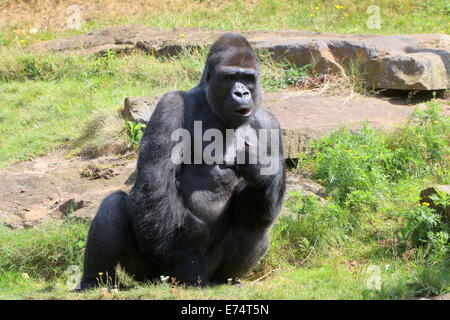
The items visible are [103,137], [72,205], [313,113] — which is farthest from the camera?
[103,137]

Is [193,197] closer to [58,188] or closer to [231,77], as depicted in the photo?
[231,77]

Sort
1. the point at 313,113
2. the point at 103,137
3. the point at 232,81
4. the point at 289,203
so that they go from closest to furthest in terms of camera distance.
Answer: the point at 232,81 < the point at 289,203 < the point at 313,113 < the point at 103,137

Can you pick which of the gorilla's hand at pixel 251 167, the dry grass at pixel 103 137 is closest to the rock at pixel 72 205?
the dry grass at pixel 103 137

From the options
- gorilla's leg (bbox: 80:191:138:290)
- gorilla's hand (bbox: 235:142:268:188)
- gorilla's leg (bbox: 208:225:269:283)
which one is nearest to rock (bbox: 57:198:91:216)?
gorilla's leg (bbox: 80:191:138:290)

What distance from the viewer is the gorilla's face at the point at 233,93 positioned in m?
4.62

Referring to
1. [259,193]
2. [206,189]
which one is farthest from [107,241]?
[259,193]

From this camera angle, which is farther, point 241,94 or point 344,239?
point 344,239

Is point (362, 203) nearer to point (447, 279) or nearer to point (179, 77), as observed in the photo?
point (447, 279)

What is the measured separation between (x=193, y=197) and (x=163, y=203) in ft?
0.87

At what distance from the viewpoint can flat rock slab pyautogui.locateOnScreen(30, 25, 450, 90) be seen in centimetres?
818

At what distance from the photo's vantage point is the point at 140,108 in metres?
7.86

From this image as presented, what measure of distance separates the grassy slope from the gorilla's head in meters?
1.20

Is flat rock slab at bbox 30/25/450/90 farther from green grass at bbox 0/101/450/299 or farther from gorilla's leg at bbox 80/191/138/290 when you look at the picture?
gorilla's leg at bbox 80/191/138/290

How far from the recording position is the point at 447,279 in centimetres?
443
